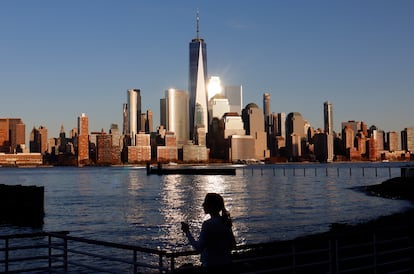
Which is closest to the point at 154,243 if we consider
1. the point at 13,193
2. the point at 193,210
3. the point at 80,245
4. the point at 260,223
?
the point at 80,245

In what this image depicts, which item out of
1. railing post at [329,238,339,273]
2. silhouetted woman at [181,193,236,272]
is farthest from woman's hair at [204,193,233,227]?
railing post at [329,238,339,273]

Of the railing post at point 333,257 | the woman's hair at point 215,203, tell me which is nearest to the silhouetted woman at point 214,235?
the woman's hair at point 215,203

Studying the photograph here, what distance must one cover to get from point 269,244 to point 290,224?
39.1 meters

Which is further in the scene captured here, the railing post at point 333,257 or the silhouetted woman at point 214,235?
the railing post at point 333,257

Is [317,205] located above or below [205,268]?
below

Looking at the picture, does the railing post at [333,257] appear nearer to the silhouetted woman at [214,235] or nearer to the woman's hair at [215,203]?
the silhouetted woman at [214,235]

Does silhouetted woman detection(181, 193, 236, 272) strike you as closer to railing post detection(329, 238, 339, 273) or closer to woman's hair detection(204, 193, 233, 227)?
woman's hair detection(204, 193, 233, 227)

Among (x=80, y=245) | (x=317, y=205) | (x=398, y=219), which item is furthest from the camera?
(x=317, y=205)

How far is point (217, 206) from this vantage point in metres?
7.62

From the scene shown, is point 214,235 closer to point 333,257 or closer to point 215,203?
point 215,203

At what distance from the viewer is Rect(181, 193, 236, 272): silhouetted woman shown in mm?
7598

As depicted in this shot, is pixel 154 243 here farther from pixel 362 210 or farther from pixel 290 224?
pixel 362 210

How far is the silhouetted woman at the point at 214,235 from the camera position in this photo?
760cm

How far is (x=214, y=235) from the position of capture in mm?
7629
